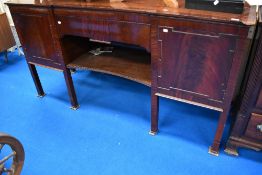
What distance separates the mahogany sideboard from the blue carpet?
0.14 metres

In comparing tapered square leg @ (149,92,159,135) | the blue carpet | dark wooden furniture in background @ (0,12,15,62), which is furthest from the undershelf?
dark wooden furniture in background @ (0,12,15,62)

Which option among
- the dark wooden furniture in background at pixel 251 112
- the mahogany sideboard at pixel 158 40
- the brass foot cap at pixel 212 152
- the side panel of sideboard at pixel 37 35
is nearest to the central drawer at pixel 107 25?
the mahogany sideboard at pixel 158 40

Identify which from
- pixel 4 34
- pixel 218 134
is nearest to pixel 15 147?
pixel 218 134

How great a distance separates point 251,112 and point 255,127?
0.11 meters

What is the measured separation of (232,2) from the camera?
3.58ft

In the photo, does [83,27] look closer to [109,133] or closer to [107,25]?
[107,25]

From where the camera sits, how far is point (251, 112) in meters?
1.27

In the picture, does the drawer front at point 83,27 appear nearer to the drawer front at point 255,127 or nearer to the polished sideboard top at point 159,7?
the polished sideboard top at point 159,7

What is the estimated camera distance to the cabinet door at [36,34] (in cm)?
156

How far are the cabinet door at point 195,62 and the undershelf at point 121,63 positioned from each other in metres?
0.21

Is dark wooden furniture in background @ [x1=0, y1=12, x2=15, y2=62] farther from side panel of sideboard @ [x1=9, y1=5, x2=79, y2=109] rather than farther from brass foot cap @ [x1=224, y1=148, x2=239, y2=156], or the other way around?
brass foot cap @ [x1=224, y1=148, x2=239, y2=156]

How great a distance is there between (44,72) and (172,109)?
1531 mm

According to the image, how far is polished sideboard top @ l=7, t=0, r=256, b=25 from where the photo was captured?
103 cm

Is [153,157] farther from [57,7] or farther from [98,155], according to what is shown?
[57,7]
